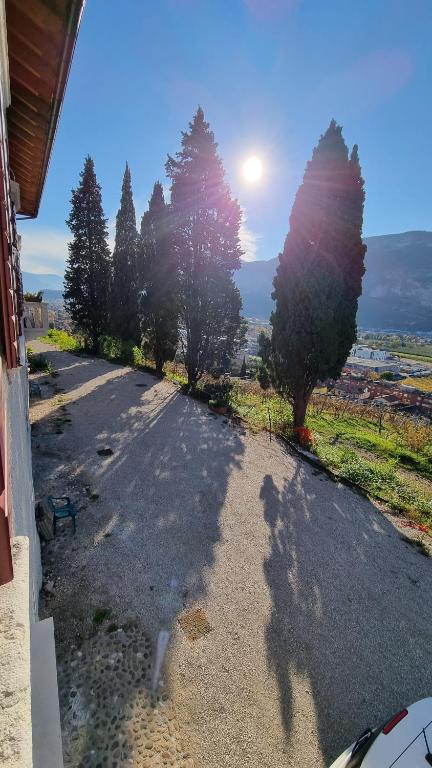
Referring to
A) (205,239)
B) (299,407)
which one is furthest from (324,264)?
(205,239)

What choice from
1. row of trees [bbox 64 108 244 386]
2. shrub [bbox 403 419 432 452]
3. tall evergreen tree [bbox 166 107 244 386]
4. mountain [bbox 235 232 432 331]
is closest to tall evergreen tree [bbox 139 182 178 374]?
row of trees [bbox 64 108 244 386]

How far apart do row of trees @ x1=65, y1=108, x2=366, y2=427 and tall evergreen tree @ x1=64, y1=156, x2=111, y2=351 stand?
0.06 metres

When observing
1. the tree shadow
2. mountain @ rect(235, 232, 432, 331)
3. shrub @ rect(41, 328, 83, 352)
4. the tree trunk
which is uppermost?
mountain @ rect(235, 232, 432, 331)

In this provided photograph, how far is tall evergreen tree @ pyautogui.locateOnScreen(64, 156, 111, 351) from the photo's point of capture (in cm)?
2041

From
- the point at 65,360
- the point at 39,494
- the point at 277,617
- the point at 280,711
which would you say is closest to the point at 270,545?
the point at 277,617

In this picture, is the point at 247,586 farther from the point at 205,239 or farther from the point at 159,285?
the point at 159,285

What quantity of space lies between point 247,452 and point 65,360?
1451cm

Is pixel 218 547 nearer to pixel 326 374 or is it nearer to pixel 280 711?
pixel 280 711

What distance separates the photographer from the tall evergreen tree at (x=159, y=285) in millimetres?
15506

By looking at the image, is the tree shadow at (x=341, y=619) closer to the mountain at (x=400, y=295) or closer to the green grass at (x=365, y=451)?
the green grass at (x=365, y=451)

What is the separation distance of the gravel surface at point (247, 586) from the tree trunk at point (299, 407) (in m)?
2.66

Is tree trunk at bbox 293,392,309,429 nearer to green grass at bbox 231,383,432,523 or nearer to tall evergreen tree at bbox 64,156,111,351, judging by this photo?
green grass at bbox 231,383,432,523

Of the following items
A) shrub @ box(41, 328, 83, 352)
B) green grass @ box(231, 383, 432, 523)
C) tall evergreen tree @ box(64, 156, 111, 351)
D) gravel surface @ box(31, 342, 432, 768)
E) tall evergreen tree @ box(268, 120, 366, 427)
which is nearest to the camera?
gravel surface @ box(31, 342, 432, 768)

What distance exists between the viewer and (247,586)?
17.6ft
